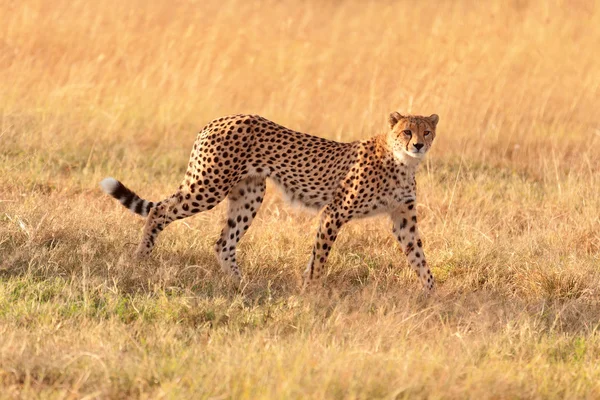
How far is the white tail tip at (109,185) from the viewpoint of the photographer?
16.4 feet

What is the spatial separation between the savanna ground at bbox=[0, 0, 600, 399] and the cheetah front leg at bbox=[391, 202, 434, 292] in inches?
5.1

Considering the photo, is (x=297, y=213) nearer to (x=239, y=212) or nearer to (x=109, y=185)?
(x=239, y=212)

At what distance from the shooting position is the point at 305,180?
192 inches

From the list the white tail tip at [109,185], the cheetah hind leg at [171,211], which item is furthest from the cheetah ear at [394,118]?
the white tail tip at [109,185]

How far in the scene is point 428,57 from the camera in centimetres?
843

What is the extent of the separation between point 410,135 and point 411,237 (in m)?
0.50

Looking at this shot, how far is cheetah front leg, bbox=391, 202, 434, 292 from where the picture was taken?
479 centimetres

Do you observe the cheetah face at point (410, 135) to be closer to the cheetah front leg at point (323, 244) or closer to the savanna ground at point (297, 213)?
the cheetah front leg at point (323, 244)

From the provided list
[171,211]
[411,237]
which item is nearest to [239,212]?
[171,211]

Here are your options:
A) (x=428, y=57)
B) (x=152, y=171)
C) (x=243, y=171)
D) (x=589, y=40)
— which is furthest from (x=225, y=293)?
(x=589, y=40)

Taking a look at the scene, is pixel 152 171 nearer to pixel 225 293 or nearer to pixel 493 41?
pixel 225 293

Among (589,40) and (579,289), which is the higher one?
(589,40)

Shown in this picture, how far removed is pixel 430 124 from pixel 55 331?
6.64 feet

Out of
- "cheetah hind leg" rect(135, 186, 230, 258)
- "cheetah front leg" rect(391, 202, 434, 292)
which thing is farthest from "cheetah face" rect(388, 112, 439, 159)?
"cheetah hind leg" rect(135, 186, 230, 258)
